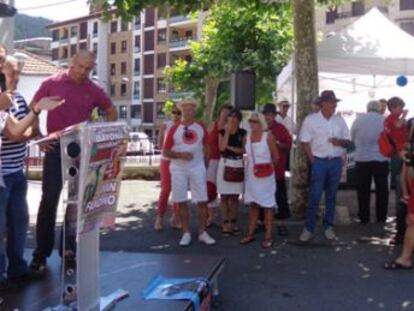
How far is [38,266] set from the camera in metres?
5.53

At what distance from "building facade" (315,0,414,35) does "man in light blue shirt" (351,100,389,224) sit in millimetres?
38638

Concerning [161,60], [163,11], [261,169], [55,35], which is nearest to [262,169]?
[261,169]

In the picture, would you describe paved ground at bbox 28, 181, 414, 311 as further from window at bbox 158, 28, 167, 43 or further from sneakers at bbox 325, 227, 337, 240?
window at bbox 158, 28, 167, 43

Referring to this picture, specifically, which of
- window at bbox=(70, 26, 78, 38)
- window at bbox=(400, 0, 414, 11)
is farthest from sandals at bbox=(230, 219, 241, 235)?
window at bbox=(70, 26, 78, 38)

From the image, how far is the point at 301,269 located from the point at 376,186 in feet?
10.3

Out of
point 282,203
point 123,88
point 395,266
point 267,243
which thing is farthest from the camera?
point 123,88

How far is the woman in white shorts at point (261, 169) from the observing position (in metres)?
7.82

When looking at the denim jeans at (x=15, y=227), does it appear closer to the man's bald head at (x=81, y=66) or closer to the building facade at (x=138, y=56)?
the man's bald head at (x=81, y=66)

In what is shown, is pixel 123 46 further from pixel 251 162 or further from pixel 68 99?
pixel 68 99

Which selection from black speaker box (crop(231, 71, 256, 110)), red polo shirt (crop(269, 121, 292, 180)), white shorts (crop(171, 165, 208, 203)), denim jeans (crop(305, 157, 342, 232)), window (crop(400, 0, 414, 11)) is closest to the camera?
white shorts (crop(171, 165, 208, 203))

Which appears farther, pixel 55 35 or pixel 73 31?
pixel 55 35

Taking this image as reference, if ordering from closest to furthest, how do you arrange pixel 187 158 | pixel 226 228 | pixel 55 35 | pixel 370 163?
pixel 187 158 → pixel 226 228 → pixel 370 163 → pixel 55 35

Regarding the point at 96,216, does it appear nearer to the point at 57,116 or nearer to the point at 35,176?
the point at 57,116

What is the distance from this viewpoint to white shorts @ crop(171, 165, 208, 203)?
7.66m
